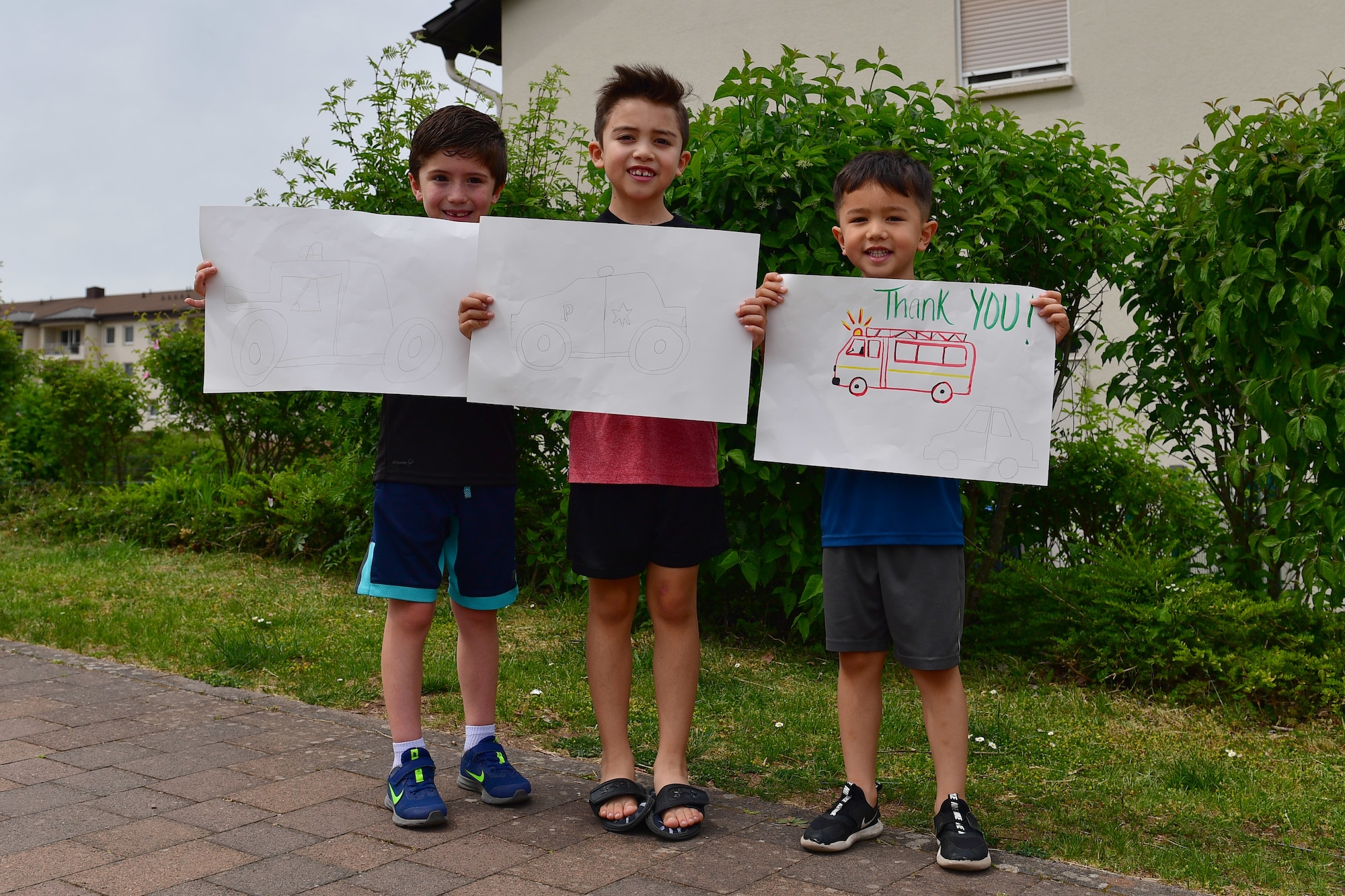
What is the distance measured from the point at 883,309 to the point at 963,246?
1686 millimetres

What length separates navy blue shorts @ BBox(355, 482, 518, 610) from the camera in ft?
10.3

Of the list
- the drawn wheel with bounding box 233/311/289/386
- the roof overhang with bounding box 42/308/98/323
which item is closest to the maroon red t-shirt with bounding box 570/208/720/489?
the drawn wheel with bounding box 233/311/289/386

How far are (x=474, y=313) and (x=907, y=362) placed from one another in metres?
1.22

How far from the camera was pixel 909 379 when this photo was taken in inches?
123

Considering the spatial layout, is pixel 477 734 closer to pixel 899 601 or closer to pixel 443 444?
pixel 443 444

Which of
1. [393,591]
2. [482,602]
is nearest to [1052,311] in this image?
[482,602]

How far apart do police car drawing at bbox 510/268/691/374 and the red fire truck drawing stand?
0.53m

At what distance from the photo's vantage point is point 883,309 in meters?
3.12

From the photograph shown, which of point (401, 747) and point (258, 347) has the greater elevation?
point (258, 347)

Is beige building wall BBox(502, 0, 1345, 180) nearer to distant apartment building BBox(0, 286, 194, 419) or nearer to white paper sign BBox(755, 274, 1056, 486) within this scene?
white paper sign BBox(755, 274, 1056, 486)

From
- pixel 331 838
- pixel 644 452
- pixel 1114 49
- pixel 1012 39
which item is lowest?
pixel 331 838

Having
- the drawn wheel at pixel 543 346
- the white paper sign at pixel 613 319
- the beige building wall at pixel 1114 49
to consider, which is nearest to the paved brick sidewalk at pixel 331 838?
the white paper sign at pixel 613 319

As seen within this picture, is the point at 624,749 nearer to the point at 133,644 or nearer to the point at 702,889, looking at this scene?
the point at 702,889

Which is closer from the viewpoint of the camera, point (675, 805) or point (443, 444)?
point (675, 805)
